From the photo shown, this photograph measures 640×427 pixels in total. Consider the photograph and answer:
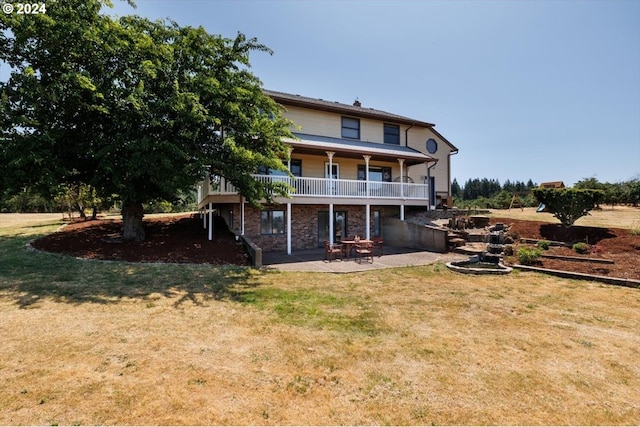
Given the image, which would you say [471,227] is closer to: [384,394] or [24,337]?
[384,394]

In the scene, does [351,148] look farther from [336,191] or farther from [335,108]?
[335,108]

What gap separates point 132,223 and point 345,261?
370 inches

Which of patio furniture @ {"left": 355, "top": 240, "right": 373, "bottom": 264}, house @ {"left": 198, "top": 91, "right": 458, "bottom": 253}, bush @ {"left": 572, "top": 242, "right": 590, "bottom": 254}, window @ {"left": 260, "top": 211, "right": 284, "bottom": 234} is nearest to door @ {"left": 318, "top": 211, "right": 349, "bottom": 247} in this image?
house @ {"left": 198, "top": 91, "right": 458, "bottom": 253}

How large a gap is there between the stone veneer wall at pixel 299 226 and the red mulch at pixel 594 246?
813 cm

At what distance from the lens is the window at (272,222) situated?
1540 centimetres

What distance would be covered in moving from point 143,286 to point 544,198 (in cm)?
1737

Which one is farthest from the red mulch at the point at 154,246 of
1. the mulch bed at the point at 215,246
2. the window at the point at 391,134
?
the window at the point at 391,134

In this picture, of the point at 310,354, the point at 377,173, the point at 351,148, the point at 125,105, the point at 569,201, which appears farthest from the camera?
the point at 377,173

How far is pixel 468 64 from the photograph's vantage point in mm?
15680

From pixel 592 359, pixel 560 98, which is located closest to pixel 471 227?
pixel 560 98

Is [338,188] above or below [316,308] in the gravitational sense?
above

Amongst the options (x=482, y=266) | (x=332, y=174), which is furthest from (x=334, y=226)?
(x=482, y=266)

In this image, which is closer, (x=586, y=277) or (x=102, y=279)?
(x=102, y=279)

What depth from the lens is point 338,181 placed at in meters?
15.8
